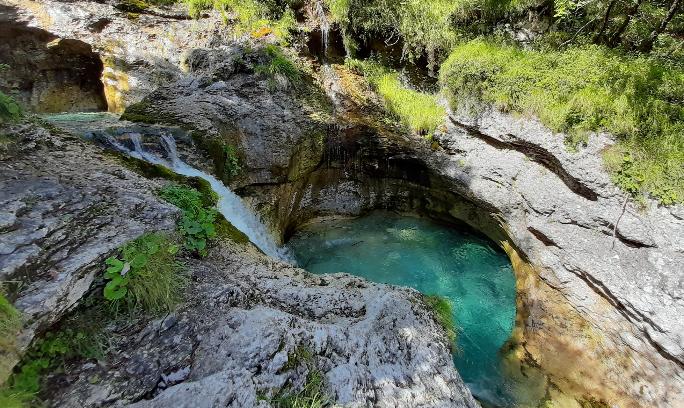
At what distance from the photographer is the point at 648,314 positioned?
442 cm

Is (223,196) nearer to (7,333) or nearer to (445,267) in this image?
(7,333)

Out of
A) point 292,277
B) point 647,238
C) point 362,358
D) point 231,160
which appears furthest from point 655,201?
point 231,160

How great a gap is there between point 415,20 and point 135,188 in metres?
6.22

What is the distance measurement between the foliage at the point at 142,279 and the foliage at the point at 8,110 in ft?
7.47

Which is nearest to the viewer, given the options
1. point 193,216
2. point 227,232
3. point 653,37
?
point 193,216

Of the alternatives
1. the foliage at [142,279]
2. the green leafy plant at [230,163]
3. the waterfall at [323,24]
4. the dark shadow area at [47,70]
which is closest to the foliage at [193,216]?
the foliage at [142,279]

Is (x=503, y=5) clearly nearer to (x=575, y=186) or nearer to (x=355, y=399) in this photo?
(x=575, y=186)

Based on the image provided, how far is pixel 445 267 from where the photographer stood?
6.98 metres

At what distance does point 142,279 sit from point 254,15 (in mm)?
7041

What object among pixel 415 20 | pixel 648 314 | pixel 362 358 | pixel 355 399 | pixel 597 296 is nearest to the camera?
pixel 355 399

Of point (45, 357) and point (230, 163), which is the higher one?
point (45, 357)

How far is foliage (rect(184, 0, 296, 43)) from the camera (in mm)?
7904

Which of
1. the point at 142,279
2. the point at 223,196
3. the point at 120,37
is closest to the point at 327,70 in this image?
the point at 223,196

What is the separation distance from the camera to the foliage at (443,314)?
3.75 m
